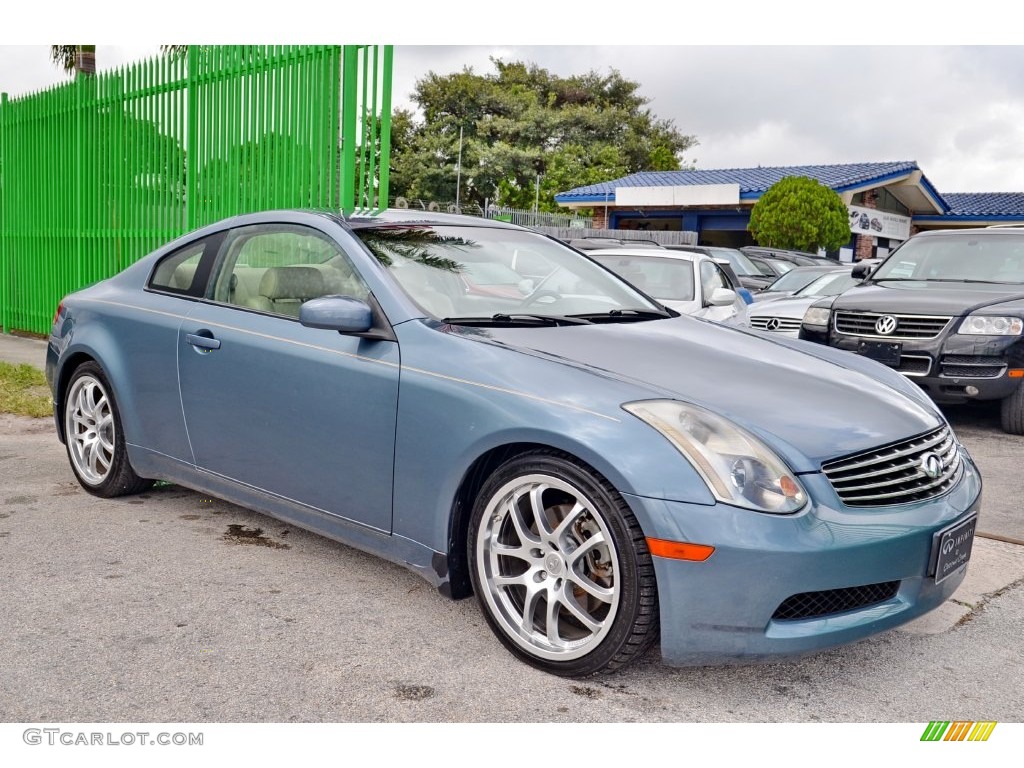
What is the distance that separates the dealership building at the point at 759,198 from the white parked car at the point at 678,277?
18.9 metres

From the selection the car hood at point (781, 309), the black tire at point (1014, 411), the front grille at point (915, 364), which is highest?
the car hood at point (781, 309)

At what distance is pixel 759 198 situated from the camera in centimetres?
2794

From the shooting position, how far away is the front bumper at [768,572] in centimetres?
279

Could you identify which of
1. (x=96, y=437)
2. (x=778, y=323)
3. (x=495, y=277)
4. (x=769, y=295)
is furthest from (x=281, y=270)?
(x=769, y=295)

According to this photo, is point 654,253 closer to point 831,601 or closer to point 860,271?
point 860,271

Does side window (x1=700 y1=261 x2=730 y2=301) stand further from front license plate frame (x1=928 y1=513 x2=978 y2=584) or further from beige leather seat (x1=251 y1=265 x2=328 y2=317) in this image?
front license plate frame (x1=928 y1=513 x2=978 y2=584)

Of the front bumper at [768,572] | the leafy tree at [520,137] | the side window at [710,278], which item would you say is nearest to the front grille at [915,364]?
the side window at [710,278]

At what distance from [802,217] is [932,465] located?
23642 millimetres

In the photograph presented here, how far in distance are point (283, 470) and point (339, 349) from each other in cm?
55

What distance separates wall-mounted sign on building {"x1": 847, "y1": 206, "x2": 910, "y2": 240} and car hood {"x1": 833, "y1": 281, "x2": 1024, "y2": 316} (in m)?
20.8

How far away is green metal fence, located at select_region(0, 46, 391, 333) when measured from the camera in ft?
24.6

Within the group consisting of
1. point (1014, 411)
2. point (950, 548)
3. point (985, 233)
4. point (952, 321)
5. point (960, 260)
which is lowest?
point (1014, 411)

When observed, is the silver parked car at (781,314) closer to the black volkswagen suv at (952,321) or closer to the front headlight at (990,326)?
the black volkswagen suv at (952,321)

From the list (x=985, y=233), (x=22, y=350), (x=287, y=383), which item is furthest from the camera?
(x=22, y=350)
